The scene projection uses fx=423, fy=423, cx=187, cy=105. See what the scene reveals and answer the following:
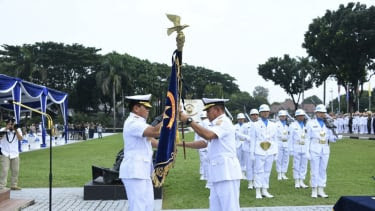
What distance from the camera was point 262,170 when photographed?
10.0 m

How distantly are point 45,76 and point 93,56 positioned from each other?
7.49 m

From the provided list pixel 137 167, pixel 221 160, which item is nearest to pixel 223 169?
pixel 221 160

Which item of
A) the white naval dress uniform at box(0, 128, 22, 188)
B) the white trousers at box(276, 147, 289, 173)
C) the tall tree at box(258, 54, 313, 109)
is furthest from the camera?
the tall tree at box(258, 54, 313, 109)

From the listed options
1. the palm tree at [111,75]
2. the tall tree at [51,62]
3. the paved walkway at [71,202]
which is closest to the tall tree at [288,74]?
the palm tree at [111,75]

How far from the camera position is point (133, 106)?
5.78m

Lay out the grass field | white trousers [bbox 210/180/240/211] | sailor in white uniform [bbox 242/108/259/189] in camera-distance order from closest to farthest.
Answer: white trousers [bbox 210/180/240/211]
the grass field
sailor in white uniform [bbox 242/108/259/189]

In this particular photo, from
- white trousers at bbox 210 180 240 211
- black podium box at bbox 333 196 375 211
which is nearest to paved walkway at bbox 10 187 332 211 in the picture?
white trousers at bbox 210 180 240 211

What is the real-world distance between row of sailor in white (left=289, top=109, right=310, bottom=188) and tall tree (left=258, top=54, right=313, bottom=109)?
42.7 metres

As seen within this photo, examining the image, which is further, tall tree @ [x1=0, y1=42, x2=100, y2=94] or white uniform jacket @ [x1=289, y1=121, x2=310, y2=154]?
tall tree @ [x1=0, y1=42, x2=100, y2=94]

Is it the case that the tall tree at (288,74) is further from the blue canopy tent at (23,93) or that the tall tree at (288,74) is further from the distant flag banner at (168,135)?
the distant flag banner at (168,135)

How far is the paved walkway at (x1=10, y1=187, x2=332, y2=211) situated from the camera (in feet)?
28.7

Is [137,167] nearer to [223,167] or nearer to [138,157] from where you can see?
[138,157]

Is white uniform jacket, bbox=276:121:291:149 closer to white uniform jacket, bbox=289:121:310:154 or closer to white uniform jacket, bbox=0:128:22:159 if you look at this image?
white uniform jacket, bbox=289:121:310:154

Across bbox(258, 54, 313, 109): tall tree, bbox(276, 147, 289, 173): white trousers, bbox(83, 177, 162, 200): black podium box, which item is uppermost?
bbox(258, 54, 313, 109): tall tree
